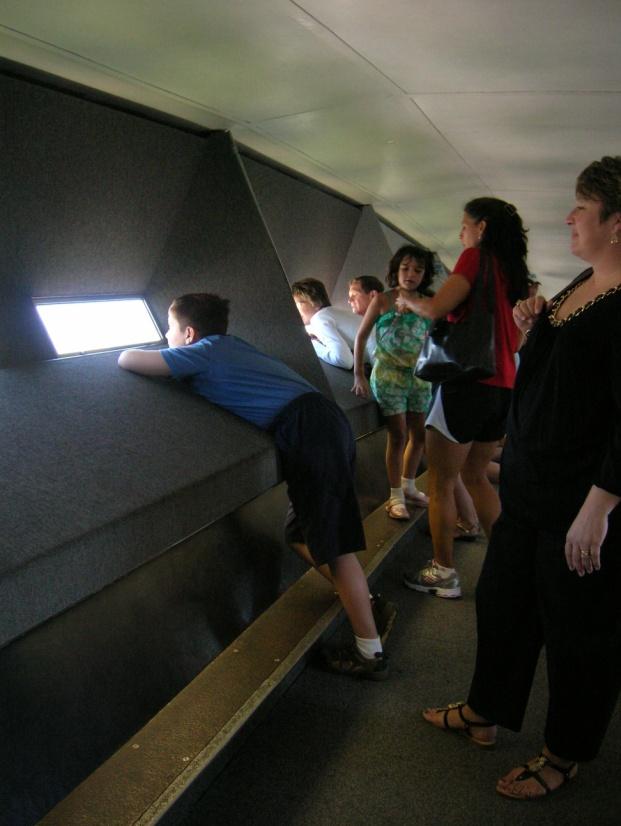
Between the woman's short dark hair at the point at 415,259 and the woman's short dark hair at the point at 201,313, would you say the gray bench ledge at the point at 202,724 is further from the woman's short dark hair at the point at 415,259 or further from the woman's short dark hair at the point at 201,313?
the woman's short dark hair at the point at 415,259

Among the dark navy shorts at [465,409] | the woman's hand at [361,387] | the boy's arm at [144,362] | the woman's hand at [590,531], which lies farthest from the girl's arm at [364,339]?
the woman's hand at [590,531]

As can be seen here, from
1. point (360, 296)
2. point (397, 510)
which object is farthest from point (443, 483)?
point (360, 296)

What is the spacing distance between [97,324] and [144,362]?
0.71 metres

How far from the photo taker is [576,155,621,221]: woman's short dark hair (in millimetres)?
1852

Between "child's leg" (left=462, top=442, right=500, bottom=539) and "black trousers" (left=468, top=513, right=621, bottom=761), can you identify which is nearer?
"black trousers" (left=468, top=513, right=621, bottom=761)

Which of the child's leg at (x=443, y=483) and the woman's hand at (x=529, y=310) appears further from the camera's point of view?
the child's leg at (x=443, y=483)

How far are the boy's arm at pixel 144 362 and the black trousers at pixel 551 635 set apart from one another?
158 centimetres

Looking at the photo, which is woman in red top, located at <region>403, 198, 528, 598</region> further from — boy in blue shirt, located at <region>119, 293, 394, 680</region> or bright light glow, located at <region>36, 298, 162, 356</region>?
bright light glow, located at <region>36, 298, 162, 356</region>

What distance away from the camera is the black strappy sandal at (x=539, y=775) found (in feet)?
7.45

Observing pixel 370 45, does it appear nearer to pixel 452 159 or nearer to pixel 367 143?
pixel 367 143

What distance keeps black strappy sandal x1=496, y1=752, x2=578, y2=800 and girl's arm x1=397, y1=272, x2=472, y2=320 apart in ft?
5.47

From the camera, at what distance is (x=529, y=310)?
7.21 feet

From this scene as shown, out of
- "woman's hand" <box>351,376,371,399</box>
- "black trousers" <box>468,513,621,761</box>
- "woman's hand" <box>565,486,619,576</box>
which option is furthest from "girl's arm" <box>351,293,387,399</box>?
"woman's hand" <box>565,486,619,576</box>

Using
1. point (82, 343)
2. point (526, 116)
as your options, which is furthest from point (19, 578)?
point (526, 116)
